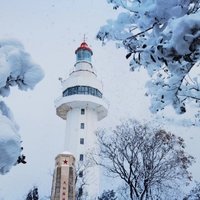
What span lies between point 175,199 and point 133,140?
3276 millimetres

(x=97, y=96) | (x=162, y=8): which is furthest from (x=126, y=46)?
(x=97, y=96)

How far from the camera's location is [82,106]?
33406mm

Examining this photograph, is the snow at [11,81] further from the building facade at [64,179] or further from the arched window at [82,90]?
the arched window at [82,90]

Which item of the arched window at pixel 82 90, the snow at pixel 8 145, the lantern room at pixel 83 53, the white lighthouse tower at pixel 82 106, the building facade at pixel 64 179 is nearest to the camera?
the snow at pixel 8 145

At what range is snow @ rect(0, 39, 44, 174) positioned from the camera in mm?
4527

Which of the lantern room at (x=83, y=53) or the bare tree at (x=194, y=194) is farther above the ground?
the lantern room at (x=83, y=53)

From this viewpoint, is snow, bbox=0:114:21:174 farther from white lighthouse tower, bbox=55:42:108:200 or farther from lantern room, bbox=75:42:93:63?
lantern room, bbox=75:42:93:63

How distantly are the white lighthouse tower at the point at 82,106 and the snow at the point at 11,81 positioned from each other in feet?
75.7

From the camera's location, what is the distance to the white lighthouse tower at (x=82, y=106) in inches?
1198

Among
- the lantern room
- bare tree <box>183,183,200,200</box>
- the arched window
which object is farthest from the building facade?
the lantern room

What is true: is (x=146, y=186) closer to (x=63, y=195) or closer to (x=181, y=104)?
(x=63, y=195)

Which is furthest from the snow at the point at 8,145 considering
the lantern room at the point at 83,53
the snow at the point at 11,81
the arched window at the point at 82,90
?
the lantern room at the point at 83,53

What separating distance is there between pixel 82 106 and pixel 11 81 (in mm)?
28171

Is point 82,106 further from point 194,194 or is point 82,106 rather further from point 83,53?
point 194,194
